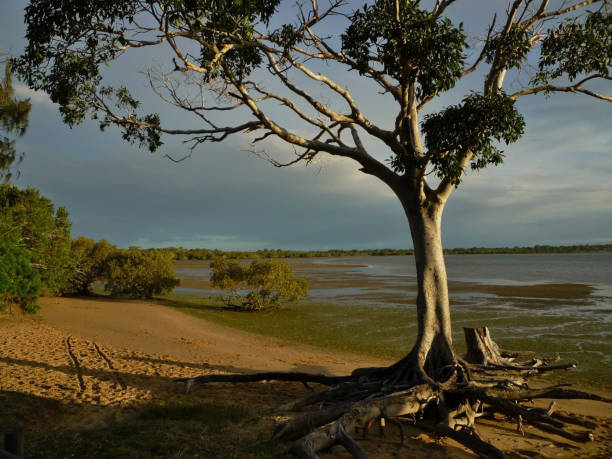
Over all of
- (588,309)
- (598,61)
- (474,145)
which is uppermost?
(598,61)

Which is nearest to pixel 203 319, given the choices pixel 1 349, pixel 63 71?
pixel 1 349

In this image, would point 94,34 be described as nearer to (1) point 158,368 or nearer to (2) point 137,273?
(1) point 158,368

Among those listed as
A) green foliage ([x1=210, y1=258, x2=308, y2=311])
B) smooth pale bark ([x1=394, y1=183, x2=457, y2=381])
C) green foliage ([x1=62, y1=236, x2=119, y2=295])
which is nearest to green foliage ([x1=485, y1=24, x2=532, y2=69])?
smooth pale bark ([x1=394, y1=183, x2=457, y2=381])

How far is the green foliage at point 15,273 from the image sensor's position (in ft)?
58.1

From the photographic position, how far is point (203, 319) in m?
22.7

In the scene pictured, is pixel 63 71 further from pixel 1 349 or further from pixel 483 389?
pixel 483 389

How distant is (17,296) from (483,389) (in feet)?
62.7

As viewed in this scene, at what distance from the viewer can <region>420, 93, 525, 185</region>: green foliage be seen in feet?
25.7

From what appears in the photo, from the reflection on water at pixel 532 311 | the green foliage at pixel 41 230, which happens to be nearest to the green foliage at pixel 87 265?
the green foliage at pixel 41 230

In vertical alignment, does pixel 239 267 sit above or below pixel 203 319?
above

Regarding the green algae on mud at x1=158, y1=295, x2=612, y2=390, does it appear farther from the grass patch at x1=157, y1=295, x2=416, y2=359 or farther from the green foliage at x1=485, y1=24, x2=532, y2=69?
the green foliage at x1=485, y1=24, x2=532, y2=69

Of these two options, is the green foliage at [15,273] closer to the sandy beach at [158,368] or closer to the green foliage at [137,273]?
the sandy beach at [158,368]

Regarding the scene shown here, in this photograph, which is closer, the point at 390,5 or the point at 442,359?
the point at 390,5

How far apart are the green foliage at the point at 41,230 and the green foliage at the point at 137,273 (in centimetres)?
303
